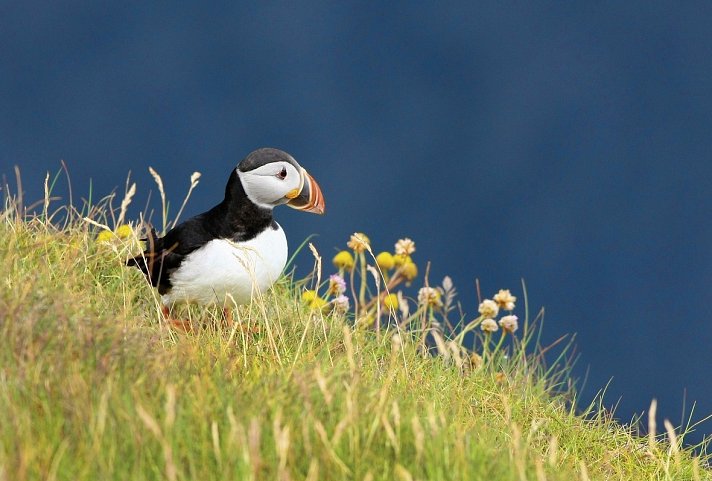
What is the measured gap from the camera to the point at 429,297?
693cm

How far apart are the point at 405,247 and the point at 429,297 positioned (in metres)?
0.64

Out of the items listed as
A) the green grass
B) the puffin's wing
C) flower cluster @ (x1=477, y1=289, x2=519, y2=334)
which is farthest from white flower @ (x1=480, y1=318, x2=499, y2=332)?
the puffin's wing

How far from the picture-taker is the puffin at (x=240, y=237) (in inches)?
229

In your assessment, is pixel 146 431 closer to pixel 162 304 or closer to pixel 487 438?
pixel 487 438

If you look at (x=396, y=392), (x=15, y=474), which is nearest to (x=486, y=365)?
(x=396, y=392)

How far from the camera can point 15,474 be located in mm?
3049

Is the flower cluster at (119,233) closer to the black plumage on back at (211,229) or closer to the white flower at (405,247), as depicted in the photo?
the black plumage on back at (211,229)

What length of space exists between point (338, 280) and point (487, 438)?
3.02m

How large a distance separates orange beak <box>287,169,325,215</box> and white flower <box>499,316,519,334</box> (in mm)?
1657

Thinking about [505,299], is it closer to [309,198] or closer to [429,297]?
[429,297]

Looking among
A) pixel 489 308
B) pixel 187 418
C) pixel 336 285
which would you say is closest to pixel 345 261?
pixel 336 285

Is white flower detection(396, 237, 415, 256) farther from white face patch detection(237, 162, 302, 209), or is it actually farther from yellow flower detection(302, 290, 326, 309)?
white face patch detection(237, 162, 302, 209)

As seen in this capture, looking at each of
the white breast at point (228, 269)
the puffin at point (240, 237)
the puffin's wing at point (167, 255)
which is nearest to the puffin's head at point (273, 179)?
the puffin at point (240, 237)

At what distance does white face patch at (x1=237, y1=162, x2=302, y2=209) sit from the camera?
5.79 metres
